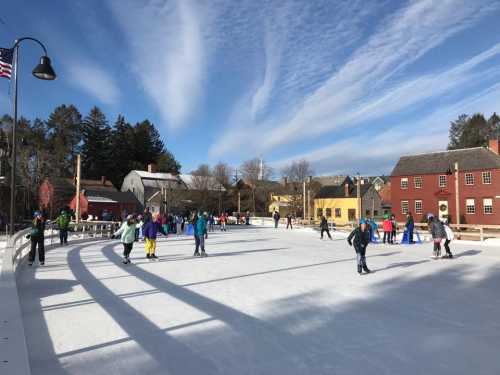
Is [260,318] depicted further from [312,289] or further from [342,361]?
[312,289]

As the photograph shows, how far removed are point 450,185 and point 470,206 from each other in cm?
315

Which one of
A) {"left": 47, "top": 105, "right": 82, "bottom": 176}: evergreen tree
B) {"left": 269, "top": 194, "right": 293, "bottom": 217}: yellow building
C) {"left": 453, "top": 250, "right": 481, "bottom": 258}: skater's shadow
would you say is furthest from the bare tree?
{"left": 453, "top": 250, "right": 481, "bottom": 258}: skater's shadow

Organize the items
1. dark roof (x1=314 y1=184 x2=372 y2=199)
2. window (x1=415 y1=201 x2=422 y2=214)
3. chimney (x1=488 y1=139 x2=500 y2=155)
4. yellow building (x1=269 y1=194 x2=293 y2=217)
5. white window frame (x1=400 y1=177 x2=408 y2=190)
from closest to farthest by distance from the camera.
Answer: chimney (x1=488 y1=139 x2=500 y2=155)
window (x1=415 y1=201 x2=422 y2=214)
white window frame (x1=400 y1=177 x2=408 y2=190)
dark roof (x1=314 y1=184 x2=372 y2=199)
yellow building (x1=269 y1=194 x2=293 y2=217)

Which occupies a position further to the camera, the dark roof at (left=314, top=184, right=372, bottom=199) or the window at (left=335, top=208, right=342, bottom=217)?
the dark roof at (left=314, top=184, right=372, bottom=199)

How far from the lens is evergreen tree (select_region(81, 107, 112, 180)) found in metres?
75.4

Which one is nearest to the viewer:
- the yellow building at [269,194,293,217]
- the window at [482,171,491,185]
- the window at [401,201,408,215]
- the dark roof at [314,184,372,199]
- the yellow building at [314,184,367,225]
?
the window at [482,171,491,185]

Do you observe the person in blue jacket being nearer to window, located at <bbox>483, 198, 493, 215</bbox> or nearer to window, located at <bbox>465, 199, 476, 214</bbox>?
window, located at <bbox>483, 198, 493, 215</bbox>

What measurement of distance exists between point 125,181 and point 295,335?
6973cm

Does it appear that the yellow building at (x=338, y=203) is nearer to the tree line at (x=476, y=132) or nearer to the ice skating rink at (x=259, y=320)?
the tree line at (x=476, y=132)

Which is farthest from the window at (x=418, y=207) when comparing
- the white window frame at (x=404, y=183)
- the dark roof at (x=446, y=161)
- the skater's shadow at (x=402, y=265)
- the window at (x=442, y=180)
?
the skater's shadow at (x=402, y=265)

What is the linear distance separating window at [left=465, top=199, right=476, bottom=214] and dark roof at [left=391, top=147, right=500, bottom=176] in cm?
335

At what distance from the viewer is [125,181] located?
71000mm

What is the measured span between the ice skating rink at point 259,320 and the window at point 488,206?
32929mm

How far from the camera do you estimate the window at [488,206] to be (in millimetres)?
39125
